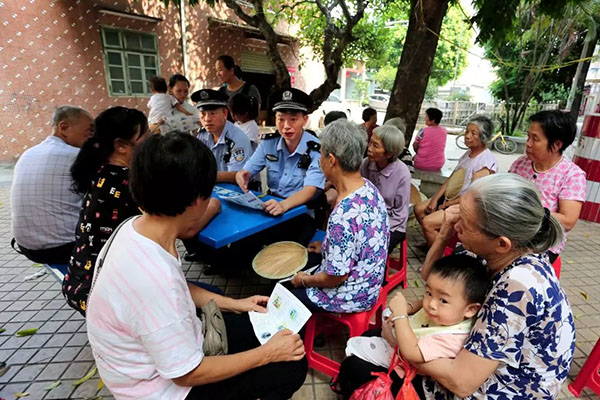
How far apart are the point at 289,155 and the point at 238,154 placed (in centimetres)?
68

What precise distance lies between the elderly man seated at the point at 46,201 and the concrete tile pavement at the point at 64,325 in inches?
25.1

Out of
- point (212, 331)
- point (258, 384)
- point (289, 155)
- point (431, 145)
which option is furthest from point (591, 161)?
point (212, 331)

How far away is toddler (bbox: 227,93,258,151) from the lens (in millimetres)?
4062

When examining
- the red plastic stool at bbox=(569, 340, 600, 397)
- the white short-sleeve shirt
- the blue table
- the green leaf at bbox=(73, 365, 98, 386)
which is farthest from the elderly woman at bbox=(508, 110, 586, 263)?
the white short-sleeve shirt

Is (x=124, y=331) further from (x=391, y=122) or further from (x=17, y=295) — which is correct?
(x=391, y=122)

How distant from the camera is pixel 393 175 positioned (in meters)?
2.91

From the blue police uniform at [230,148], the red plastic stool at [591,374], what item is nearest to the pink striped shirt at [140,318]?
the blue police uniform at [230,148]

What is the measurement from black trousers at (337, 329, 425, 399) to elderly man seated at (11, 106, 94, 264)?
2006 mm

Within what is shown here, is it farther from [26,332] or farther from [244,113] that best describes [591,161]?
[26,332]

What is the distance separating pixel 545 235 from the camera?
1.13m

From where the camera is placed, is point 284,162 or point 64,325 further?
point 284,162

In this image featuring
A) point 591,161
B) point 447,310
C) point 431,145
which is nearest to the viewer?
point 447,310

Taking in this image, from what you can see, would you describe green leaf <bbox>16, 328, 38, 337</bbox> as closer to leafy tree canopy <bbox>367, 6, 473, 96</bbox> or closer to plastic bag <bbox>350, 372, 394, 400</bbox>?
plastic bag <bbox>350, 372, 394, 400</bbox>

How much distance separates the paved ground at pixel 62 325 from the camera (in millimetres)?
1989
